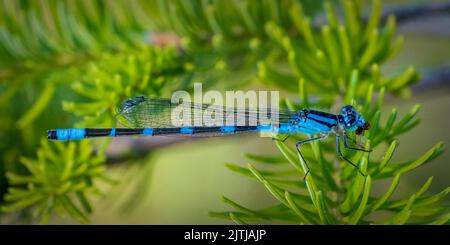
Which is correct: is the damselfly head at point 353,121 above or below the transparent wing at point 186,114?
below

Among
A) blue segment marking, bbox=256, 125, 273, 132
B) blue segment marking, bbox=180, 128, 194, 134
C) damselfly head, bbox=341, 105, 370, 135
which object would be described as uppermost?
blue segment marking, bbox=256, 125, 273, 132

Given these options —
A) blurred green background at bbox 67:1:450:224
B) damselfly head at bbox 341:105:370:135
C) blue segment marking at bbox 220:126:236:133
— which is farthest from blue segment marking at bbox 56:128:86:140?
blurred green background at bbox 67:1:450:224

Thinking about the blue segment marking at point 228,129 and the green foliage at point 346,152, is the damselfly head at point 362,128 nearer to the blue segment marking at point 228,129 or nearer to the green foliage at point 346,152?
the green foliage at point 346,152

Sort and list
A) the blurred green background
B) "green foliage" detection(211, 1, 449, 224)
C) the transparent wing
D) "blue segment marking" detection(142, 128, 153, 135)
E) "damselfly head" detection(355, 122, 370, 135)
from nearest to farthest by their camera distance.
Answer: "green foliage" detection(211, 1, 449, 224) → "damselfly head" detection(355, 122, 370, 135) → the transparent wing → "blue segment marking" detection(142, 128, 153, 135) → the blurred green background

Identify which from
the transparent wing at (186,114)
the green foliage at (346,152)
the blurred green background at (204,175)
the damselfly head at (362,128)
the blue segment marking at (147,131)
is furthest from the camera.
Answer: the blurred green background at (204,175)

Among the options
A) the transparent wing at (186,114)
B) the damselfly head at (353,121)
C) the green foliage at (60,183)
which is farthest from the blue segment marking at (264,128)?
the green foliage at (60,183)

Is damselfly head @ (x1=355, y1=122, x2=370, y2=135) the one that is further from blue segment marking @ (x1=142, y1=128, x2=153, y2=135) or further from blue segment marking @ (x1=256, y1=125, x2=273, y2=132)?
blue segment marking @ (x1=142, y1=128, x2=153, y2=135)

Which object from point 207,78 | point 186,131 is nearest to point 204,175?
point 186,131
